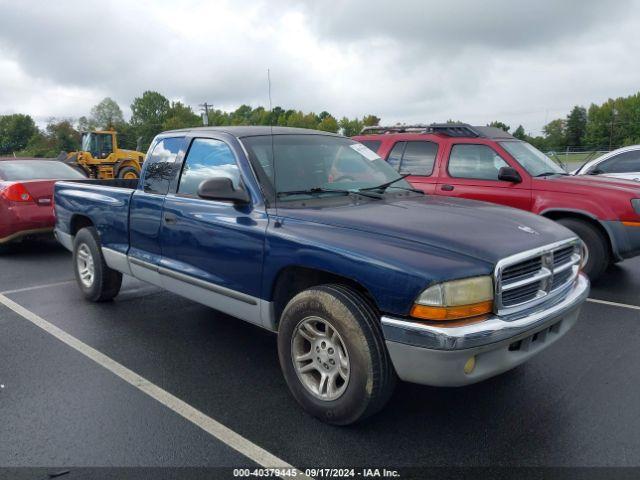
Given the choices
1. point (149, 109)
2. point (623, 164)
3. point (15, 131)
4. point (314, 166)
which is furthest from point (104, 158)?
point (15, 131)

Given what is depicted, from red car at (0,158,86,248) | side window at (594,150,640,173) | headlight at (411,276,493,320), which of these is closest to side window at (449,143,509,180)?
side window at (594,150,640,173)

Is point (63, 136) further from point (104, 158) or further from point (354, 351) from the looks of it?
point (354, 351)

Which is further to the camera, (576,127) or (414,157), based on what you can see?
(576,127)

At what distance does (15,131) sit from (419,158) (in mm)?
119125

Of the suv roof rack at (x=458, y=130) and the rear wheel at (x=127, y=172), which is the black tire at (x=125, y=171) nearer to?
the rear wheel at (x=127, y=172)

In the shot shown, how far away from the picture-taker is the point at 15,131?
A: 106m

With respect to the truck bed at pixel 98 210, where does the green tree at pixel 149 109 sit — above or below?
above

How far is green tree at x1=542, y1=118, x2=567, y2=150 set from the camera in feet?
200

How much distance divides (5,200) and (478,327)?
7645mm

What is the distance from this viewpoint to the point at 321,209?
3359mm

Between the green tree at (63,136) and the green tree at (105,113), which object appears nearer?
the green tree at (63,136)

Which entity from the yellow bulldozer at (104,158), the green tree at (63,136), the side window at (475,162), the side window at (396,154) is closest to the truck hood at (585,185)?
the side window at (475,162)

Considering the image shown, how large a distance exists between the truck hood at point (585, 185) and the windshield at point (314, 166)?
2.82m

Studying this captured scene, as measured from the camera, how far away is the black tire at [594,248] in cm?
600
